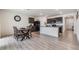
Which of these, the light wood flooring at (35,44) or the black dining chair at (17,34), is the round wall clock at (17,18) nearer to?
the black dining chair at (17,34)

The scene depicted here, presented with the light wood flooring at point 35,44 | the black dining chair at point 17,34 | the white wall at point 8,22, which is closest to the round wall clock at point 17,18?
the white wall at point 8,22

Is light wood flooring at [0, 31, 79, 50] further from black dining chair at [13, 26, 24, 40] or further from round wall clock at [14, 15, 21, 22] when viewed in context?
round wall clock at [14, 15, 21, 22]

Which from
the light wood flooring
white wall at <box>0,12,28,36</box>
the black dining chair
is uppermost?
white wall at <box>0,12,28,36</box>

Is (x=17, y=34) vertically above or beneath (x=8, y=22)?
beneath

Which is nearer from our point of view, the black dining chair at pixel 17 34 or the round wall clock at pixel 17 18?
the round wall clock at pixel 17 18

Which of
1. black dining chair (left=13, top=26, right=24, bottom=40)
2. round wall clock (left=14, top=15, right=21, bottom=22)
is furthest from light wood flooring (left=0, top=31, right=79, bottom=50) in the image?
round wall clock (left=14, top=15, right=21, bottom=22)

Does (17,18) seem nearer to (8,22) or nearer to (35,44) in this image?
(8,22)

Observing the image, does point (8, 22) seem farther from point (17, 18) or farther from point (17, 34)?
point (17, 34)

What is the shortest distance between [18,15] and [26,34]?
0.80 meters

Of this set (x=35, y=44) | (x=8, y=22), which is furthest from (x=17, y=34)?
(x=35, y=44)

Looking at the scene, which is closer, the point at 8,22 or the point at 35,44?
the point at 8,22

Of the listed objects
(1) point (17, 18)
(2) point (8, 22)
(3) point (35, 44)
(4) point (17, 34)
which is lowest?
(3) point (35, 44)

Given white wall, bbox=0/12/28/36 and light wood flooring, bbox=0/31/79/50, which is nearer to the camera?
white wall, bbox=0/12/28/36
